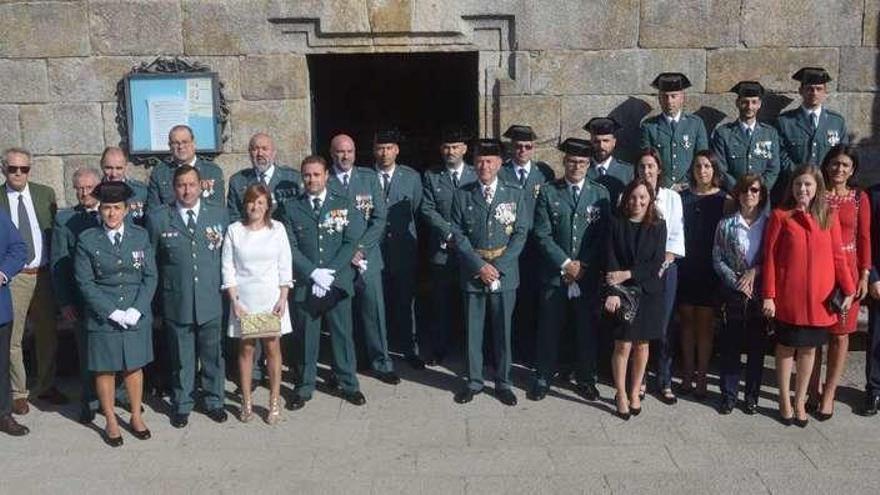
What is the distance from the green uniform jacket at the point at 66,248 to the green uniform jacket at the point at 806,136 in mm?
5041

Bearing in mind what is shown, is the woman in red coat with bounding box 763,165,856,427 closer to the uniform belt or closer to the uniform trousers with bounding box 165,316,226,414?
the uniform belt

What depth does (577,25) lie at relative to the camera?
7.45 meters

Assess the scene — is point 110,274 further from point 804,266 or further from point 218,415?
point 804,266

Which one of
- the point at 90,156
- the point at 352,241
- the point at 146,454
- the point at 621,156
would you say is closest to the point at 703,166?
the point at 621,156

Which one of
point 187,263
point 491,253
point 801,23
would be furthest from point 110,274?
point 801,23

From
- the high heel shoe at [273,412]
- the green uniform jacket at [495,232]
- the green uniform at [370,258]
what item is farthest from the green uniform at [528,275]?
the high heel shoe at [273,412]

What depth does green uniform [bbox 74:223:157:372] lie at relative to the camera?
565 centimetres

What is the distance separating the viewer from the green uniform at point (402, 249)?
701 cm

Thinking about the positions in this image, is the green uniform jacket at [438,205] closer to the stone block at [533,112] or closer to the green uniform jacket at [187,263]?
the stone block at [533,112]

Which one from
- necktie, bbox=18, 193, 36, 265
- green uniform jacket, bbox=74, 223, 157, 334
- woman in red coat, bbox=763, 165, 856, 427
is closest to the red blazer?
woman in red coat, bbox=763, 165, 856, 427

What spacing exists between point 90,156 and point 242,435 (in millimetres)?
3095

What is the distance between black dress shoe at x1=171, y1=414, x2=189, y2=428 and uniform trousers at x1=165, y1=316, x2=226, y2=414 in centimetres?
3

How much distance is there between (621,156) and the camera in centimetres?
759

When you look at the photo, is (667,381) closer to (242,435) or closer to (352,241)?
(352,241)
